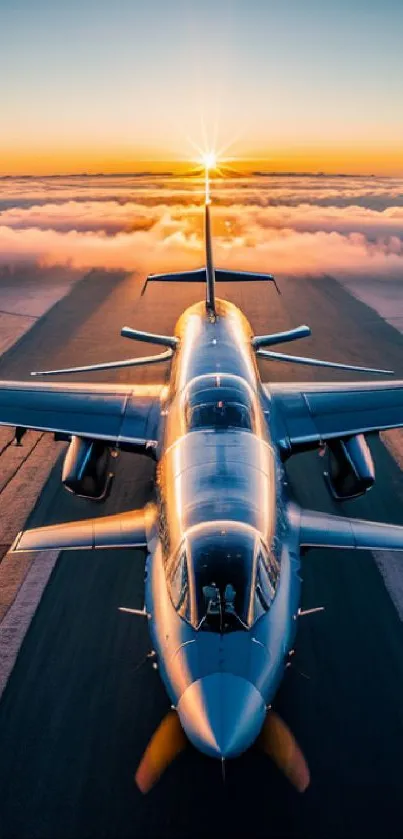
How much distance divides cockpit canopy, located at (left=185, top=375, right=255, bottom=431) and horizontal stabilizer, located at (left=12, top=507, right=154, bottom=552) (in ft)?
9.99

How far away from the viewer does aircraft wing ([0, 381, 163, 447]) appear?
62.9 feet

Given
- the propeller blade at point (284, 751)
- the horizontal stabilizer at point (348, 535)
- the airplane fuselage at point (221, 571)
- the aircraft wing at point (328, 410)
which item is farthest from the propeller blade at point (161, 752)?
the aircraft wing at point (328, 410)

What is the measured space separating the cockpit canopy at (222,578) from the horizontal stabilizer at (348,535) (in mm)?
2945

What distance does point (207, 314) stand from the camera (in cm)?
2414

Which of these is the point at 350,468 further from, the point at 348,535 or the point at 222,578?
the point at 222,578

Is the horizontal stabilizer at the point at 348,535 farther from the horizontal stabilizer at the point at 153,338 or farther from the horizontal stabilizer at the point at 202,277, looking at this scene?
the horizontal stabilizer at the point at 202,277

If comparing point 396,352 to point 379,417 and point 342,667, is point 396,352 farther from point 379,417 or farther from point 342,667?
point 342,667

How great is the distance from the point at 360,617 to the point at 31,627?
376 inches

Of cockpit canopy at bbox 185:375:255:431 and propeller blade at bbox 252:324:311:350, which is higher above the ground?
propeller blade at bbox 252:324:311:350

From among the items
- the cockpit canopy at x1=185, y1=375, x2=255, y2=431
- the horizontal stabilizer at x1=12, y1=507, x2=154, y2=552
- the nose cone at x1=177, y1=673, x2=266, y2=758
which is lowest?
the nose cone at x1=177, y1=673, x2=266, y2=758

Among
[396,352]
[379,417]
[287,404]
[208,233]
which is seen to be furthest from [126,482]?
[396,352]

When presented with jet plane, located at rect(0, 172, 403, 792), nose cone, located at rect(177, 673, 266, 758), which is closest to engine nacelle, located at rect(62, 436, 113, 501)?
jet plane, located at rect(0, 172, 403, 792)

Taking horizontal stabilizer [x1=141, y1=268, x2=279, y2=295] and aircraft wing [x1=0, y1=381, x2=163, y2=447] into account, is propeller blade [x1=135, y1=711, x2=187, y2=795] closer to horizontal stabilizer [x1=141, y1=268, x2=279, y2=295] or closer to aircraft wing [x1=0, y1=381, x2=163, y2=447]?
aircraft wing [x1=0, y1=381, x2=163, y2=447]

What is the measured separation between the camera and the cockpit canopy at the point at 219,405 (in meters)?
14.6
